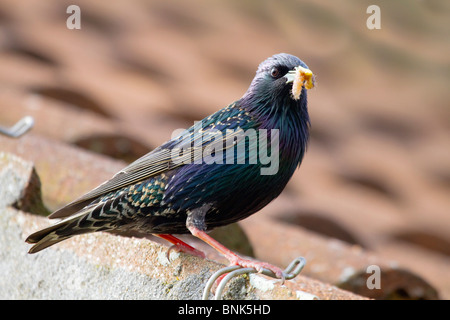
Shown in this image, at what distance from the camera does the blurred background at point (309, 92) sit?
4906 millimetres

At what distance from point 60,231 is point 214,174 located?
587mm

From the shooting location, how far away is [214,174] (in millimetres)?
2311

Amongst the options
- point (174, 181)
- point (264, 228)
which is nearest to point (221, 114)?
point (174, 181)

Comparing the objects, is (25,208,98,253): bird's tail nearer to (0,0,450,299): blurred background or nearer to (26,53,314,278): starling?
(26,53,314,278): starling

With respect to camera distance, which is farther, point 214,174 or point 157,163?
point 157,163

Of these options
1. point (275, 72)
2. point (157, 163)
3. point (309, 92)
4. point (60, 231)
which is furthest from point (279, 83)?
point (309, 92)

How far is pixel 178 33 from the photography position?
5637 millimetres

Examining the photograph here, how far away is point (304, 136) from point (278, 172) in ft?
0.72

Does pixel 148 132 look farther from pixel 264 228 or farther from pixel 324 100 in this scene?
pixel 264 228

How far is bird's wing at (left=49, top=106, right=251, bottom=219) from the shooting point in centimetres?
240

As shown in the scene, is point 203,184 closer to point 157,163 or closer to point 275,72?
point 157,163

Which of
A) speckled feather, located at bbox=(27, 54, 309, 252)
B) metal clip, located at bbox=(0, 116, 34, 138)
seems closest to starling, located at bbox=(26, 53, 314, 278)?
speckled feather, located at bbox=(27, 54, 309, 252)

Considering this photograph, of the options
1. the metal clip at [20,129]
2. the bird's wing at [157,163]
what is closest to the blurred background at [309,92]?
the metal clip at [20,129]
